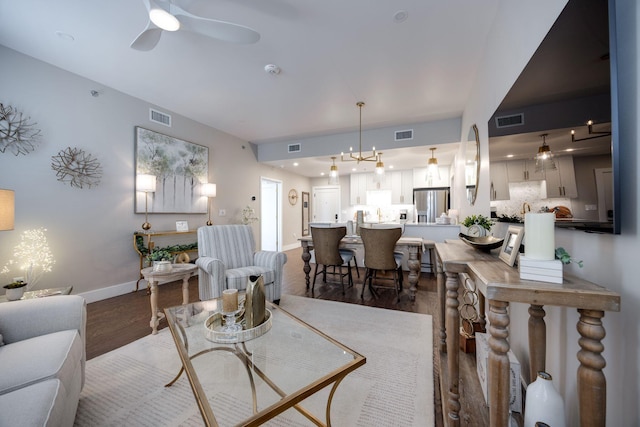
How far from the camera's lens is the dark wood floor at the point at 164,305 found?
86.9 inches

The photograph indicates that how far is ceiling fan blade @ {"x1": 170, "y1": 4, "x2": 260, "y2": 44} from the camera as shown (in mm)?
1836

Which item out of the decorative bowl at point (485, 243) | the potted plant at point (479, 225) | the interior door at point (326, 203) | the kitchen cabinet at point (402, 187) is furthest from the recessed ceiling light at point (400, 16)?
the interior door at point (326, 203)

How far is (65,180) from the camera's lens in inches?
120

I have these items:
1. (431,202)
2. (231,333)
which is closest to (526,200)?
(231,333)

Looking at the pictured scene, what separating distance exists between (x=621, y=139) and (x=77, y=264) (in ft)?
15.6

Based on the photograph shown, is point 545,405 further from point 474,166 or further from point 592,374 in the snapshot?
point 474,166

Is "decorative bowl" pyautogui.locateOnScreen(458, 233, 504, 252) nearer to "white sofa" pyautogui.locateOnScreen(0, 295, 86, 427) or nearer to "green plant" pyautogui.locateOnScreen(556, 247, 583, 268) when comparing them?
"green plant" pyautogui.locateOnScreen(556, 247, 583, 268)

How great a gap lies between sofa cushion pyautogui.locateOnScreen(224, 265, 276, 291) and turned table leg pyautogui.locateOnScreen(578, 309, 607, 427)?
2432 mm

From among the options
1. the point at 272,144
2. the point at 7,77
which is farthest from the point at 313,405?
the point at 272,144

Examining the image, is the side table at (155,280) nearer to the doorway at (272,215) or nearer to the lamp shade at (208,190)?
the lamp shade at (208,190)

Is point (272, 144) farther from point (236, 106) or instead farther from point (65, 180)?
→ point (65, 180)

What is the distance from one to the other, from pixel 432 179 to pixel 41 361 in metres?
6.93

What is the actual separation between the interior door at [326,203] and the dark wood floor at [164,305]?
4.64 meters

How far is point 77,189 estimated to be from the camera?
10.4 feet
